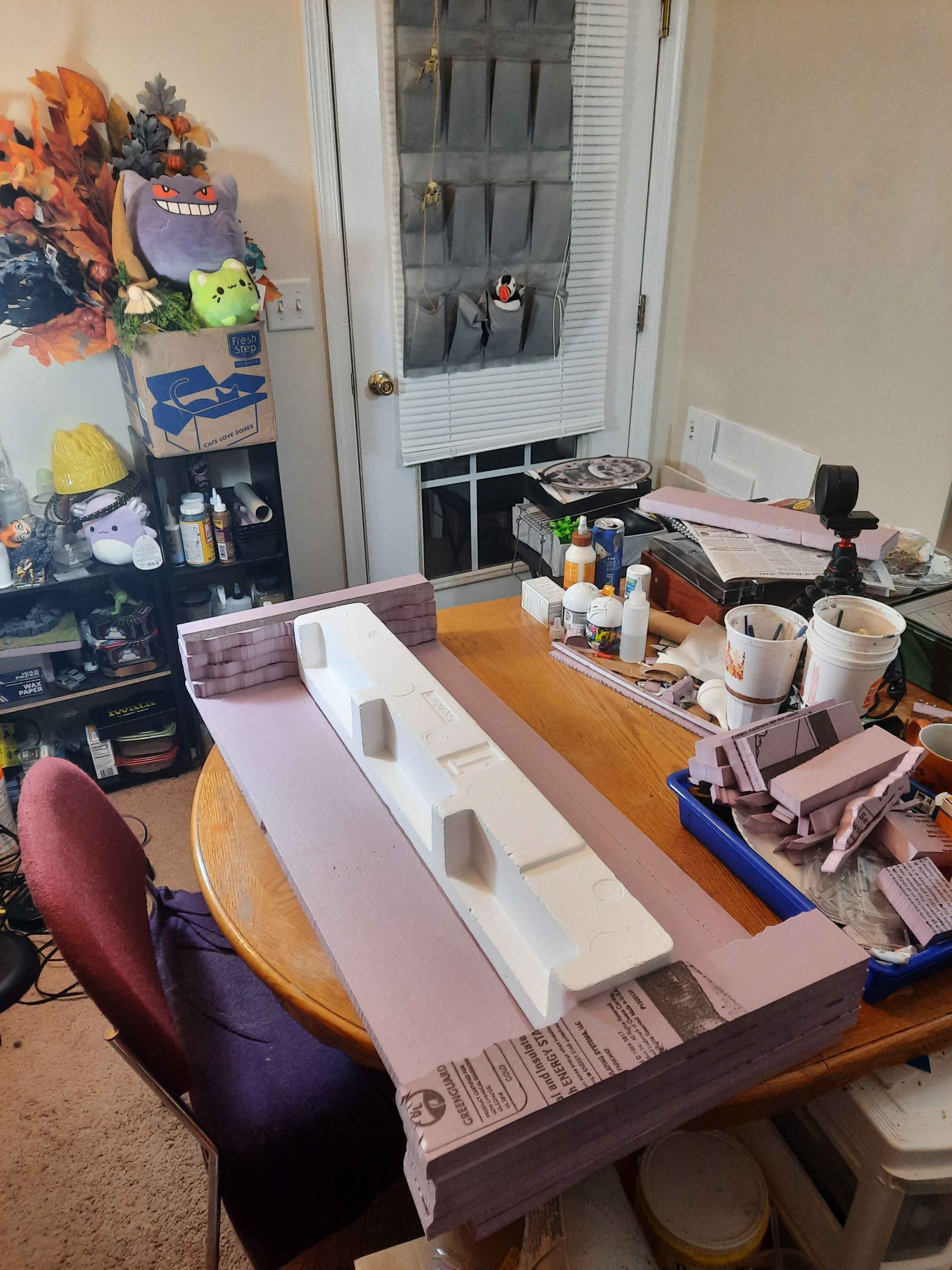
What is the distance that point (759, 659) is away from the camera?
1.20m

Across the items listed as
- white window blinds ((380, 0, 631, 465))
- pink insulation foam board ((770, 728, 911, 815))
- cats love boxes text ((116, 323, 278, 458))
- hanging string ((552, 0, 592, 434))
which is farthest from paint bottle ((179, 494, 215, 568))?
pink insulation foam board ((770, 728, 911, 815))

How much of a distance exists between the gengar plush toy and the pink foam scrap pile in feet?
5.07

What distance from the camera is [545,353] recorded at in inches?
103

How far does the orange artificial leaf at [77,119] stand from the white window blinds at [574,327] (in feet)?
2.31

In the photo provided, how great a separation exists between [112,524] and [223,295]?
60 cm

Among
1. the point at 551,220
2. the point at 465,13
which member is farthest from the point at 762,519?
the point at 465,13

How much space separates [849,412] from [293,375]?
1459mm

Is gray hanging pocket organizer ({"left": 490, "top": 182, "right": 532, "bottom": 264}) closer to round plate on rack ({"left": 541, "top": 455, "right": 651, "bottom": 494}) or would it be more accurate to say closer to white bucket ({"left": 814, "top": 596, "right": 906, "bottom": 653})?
round plate on rack ({"left": 541, "top": 455, "right": 651, "bottom": 494})

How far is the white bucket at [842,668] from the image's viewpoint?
1136 mm

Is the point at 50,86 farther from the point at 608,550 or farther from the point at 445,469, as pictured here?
the point at 608,550

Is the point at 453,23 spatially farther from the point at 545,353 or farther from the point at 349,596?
the point at 349,596

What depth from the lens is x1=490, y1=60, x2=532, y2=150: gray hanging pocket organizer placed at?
2207mm

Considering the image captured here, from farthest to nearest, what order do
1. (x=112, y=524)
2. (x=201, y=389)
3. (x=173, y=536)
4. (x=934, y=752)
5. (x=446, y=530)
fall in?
(x=446, y=530), (x=173, y=536), (x=112, y=524), (x=201, y=389), (x=934, y=752)

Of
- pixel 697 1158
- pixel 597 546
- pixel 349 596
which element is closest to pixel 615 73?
pixel 597 546
